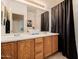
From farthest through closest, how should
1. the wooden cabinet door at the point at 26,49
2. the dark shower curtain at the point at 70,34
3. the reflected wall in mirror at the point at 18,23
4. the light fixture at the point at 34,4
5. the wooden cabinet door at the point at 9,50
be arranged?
the light fixture at the point at 34,4, the dark shower curtain at the point at 70,34, the reflected wall in mirror at the point at 18,23, the wooden cabinet door at the point at 26,49, the wooden cabinet door at the point at 9,50

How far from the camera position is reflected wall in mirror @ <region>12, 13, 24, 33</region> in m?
2.35

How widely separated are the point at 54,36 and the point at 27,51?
152cm

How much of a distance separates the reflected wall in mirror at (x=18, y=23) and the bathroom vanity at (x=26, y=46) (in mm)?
366

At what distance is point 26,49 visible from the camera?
5.99 feet

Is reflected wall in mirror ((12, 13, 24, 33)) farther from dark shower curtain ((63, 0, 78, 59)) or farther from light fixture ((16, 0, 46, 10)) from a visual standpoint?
dark shower curtain ((63, 0, 78, 59))

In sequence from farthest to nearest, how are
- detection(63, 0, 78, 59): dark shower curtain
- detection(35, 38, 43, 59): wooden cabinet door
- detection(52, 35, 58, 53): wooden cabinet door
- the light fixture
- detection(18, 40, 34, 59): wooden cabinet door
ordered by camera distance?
detection(52, 35, 58, 53): wooden cabinet door → the light fixture → detection(63, 0, 78, 59): dark shower curtain → detection(35, 38, 43, 59): wooden cabinet door → detection(18, 40, 34, 59): wooden cabinet door

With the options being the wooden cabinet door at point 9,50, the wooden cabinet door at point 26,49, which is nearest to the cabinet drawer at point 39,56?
the wooden cabinet door at point 26,49

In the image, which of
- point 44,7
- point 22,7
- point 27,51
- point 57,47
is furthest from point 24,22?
point 57,47

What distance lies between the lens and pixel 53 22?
371 cm

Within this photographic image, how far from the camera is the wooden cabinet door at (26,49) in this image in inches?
65.9

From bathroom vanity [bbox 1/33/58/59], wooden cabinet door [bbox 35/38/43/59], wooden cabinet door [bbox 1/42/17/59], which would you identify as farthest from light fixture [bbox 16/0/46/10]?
wooden cabinet door [bbox 1/42/17/59]

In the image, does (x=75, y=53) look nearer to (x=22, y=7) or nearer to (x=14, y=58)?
(x=14, y=58)

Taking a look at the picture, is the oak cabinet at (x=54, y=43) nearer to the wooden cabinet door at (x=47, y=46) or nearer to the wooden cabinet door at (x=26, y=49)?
the wooden cabinet door at (x=47, y=46)

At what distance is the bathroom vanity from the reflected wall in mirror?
37 centimetres
